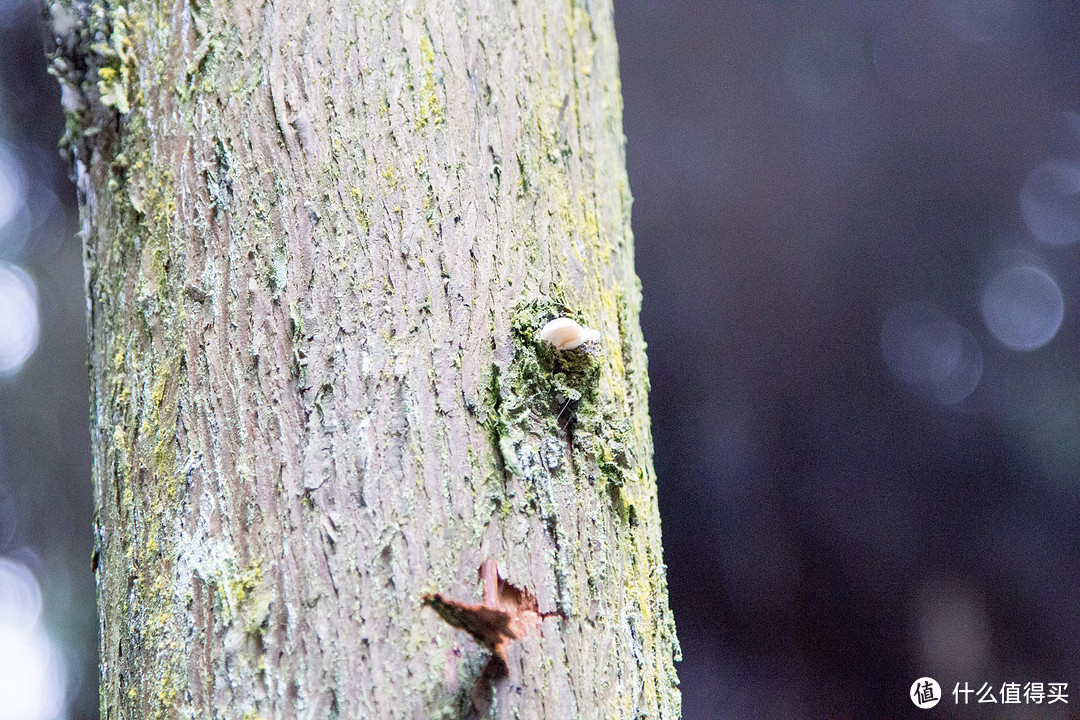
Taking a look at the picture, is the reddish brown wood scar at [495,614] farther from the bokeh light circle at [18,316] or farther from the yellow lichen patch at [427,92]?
the bokeh light circle at [18,316]

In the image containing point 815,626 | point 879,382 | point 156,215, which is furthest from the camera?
point 879,382

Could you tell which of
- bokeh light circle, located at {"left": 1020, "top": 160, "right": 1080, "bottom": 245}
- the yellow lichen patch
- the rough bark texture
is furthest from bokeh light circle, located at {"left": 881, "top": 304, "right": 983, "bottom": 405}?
the yellow lichen patch

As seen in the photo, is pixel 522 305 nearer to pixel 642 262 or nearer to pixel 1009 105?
pixel 642 262

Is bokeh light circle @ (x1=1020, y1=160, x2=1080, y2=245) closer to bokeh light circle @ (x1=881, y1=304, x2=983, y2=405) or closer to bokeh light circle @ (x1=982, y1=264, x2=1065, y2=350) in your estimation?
bokeh light circle @ (x1=982, y1=264, x2=1065, y2=350)

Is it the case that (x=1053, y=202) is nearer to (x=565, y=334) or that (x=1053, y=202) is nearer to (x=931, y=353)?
(x=931, y=353)

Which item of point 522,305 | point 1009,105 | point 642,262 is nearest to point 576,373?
point 522,305

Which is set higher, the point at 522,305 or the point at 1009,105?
the point at 1009,105

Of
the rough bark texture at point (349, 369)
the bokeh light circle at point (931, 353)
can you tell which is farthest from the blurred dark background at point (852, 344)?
the rough bark texture at point (349, 369)

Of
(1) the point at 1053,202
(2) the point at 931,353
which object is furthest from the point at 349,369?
(1) the point at 1053,202
